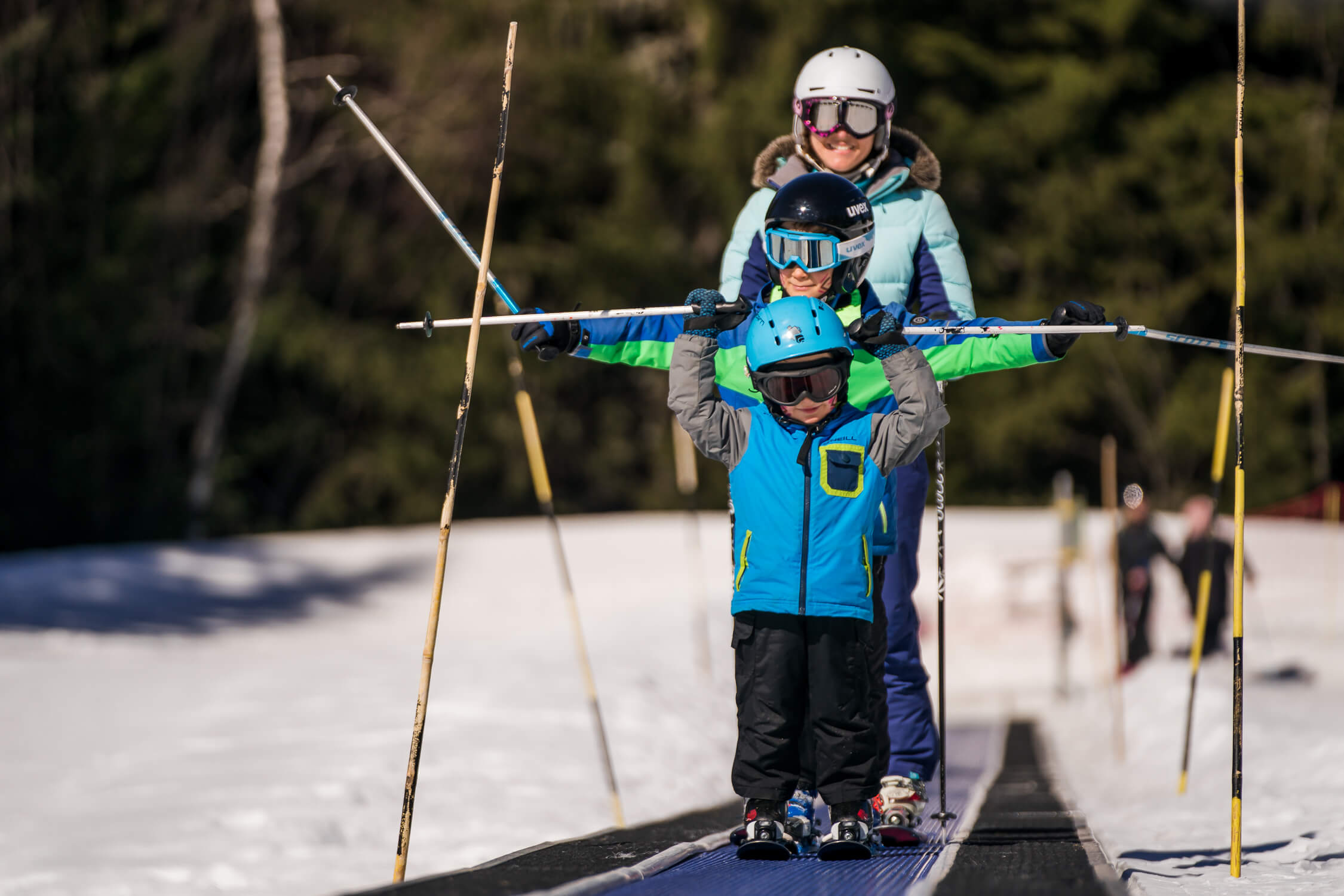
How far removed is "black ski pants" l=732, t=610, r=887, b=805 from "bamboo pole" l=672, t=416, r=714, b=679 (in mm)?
2440

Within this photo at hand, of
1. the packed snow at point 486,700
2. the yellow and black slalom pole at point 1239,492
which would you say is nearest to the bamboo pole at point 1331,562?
the packed snow at point 486,700

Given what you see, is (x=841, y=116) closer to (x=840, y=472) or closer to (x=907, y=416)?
(x=907, y=416)

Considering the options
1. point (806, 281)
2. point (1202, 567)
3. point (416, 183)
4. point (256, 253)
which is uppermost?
point (256, 253)

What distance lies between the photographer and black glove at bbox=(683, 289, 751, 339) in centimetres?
390

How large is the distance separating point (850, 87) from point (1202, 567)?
7.68 m

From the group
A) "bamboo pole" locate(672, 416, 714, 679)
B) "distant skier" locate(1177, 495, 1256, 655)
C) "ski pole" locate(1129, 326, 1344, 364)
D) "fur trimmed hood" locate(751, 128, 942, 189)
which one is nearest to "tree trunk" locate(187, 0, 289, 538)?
"bamboo pole" locate(672, 416, 714, 679)

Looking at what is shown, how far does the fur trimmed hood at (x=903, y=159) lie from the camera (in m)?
4.73

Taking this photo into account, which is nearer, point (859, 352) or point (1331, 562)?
point (859, 352)

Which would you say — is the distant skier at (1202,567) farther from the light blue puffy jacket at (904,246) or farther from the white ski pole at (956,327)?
the white ski pole at (956,327)

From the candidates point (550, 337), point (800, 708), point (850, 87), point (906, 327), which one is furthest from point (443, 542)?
point (850, 87)

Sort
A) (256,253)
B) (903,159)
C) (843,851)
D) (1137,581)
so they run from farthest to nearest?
(256,253) < (1137,581) < (903,159) < (843,851)

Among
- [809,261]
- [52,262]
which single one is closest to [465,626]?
[52,262]

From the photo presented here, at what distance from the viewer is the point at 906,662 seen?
462 cm

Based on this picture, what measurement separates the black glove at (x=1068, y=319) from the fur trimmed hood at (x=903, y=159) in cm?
106
